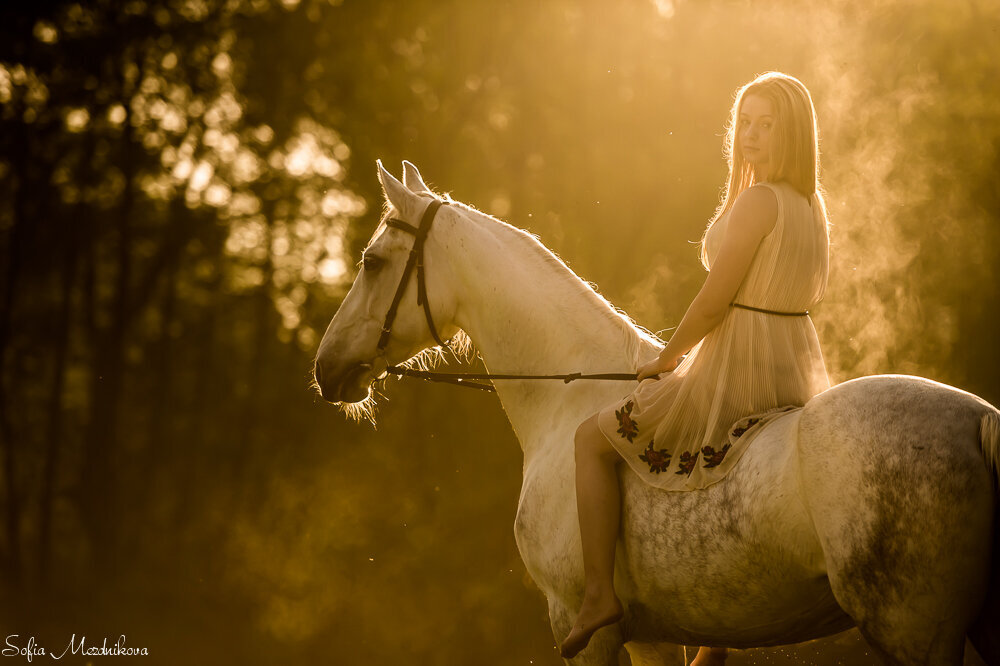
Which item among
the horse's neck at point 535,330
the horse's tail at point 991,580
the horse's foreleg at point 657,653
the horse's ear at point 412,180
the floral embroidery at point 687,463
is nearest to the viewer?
the horse's tail at point 991,580

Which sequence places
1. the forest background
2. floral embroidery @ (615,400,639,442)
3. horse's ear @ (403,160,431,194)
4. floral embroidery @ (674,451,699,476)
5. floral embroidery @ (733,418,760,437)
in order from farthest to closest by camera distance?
1. the forest background
2. horse's ear @ (403,160,431,194)
3. floral embroidery @ (615,400,639,442)
4. floral embroidery @ (674,451,699,476)
5. floral embroidery @ (733,418,760,437)

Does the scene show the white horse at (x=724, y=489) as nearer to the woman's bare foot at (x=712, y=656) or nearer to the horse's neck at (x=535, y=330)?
the horse's neck at (x=535, y=330)

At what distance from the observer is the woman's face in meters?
3.23

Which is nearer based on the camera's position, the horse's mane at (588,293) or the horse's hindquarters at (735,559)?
the horse's hindquarters at (735,559)

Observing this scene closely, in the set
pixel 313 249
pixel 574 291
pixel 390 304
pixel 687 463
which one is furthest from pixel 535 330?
pixel 313 249

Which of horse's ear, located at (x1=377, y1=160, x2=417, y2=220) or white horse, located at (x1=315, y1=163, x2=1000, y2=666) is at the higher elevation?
horse's ear, located at (x1=377, y1=160, x2=417, y2=220)

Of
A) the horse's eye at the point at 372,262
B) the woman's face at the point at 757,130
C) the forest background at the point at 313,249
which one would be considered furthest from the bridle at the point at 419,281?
the forest background at the point at 313,249

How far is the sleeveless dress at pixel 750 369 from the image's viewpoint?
3156 mm

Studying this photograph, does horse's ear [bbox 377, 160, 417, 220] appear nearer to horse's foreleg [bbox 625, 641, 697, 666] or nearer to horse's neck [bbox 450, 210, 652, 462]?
horse's neck [bbox 450, 210, 652, 462]

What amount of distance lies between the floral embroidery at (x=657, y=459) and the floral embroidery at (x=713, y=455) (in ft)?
0.61

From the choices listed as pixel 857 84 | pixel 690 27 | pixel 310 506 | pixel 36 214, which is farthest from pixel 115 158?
pixel 857 84

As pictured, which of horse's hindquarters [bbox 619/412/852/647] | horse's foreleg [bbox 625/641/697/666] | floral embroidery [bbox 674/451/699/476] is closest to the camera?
horse's hindquarters [bbox 619/412/852/647]

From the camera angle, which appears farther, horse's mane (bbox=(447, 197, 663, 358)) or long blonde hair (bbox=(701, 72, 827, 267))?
horse's mane (bbox=(447, 197, 663, 358))
